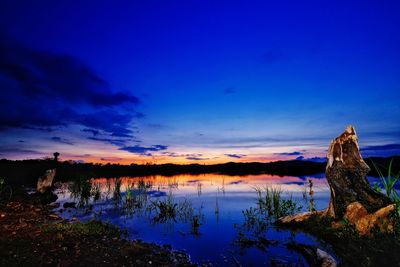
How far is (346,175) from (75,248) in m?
10.9

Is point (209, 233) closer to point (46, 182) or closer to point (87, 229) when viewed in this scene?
point (87, 229)

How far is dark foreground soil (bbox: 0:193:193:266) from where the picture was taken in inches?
317

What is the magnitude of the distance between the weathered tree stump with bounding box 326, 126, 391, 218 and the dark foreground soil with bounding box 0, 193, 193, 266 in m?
6.97

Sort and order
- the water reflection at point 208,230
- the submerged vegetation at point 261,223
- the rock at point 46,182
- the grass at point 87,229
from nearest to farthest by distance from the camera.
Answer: the water reflection at point 208,230, the submerged vegetation at point 261,223, the grass at point 87,229, the rock at point 46,182

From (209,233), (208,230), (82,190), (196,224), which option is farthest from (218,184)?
(209,233)

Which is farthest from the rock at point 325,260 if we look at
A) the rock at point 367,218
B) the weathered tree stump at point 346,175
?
the weathered tree stump at point 346,175

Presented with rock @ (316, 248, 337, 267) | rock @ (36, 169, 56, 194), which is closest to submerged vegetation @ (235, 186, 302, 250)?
rock @ (316, 248, 337, 267)

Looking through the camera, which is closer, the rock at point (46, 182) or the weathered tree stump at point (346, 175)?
the weathered tree stump at point (346, 175)

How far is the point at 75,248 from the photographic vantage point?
9039 millimetres

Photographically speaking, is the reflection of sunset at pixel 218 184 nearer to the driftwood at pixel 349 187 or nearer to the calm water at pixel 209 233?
the calm water at pixel 209 233

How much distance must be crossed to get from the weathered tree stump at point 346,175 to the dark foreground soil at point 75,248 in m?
6.97

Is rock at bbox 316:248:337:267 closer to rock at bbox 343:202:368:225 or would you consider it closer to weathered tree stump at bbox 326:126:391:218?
rock at bbox 343:202:368:225

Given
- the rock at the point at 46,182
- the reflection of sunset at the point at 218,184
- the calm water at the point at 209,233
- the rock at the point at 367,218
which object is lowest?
the calm water at the point at 209,233

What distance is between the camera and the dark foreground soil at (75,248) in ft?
26.4
